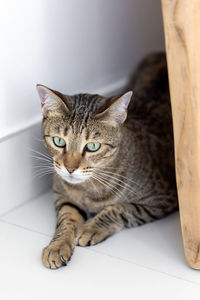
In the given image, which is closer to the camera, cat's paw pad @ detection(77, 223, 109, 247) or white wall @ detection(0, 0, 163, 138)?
cat's paw pad @ detection(77, 223, 109, 247)

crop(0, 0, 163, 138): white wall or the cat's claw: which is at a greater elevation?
crop(0, 0, 163, 138): white wall

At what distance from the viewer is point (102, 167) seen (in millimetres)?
1634

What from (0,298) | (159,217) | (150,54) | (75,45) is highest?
(75,45)

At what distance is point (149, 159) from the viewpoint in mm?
1810

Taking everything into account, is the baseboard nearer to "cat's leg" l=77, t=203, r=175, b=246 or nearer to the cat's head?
the cat's head

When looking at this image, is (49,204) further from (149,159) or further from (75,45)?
(75,45)

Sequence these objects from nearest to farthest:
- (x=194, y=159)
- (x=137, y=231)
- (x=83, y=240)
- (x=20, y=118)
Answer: (x=194, y=159) < (x=83, y=240) < (x=137, y=231) < (x=20, y=118)

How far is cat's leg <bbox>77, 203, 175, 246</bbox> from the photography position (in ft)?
5.33

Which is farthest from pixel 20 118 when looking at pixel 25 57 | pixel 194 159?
pixel 194 159

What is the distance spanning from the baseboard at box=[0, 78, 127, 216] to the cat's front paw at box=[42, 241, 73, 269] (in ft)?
1.19

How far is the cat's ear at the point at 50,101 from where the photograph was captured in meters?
1.58

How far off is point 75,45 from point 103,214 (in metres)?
0.71

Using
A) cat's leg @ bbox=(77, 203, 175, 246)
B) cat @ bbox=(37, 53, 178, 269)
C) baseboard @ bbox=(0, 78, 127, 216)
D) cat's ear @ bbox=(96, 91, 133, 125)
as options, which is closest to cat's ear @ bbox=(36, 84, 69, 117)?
cat @ bbox=(37, 53, 178, 269)

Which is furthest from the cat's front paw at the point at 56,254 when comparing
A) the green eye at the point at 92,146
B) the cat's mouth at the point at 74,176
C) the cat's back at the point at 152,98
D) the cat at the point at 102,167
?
the cat's back at the point at 152,98
